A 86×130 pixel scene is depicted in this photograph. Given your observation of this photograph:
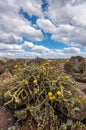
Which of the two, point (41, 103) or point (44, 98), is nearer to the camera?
point (41, 103)

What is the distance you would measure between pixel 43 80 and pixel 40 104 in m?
0.91

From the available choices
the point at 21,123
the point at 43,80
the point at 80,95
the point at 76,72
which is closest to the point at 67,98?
the point at 80,95

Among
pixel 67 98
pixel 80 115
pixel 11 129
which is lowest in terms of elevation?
pixel 11 129

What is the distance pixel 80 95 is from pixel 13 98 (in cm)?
202

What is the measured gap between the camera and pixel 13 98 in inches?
213

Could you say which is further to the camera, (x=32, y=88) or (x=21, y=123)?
(x=32, y=88)

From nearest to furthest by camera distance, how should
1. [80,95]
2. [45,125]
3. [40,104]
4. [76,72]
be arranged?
[45,125] → [40,104] → [80,95] → [76,72]

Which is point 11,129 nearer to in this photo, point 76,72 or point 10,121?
point 10,121

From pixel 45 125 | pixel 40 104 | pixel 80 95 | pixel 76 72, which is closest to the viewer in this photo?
pixel 45 125

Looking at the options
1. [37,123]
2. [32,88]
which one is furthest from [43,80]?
[37,123]

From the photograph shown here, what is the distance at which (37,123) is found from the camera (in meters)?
4.94

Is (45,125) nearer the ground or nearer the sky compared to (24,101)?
nearer the ground

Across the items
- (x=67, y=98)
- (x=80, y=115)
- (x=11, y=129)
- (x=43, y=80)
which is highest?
(x=43, y=80)

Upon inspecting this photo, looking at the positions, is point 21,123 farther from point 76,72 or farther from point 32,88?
point 76,72
